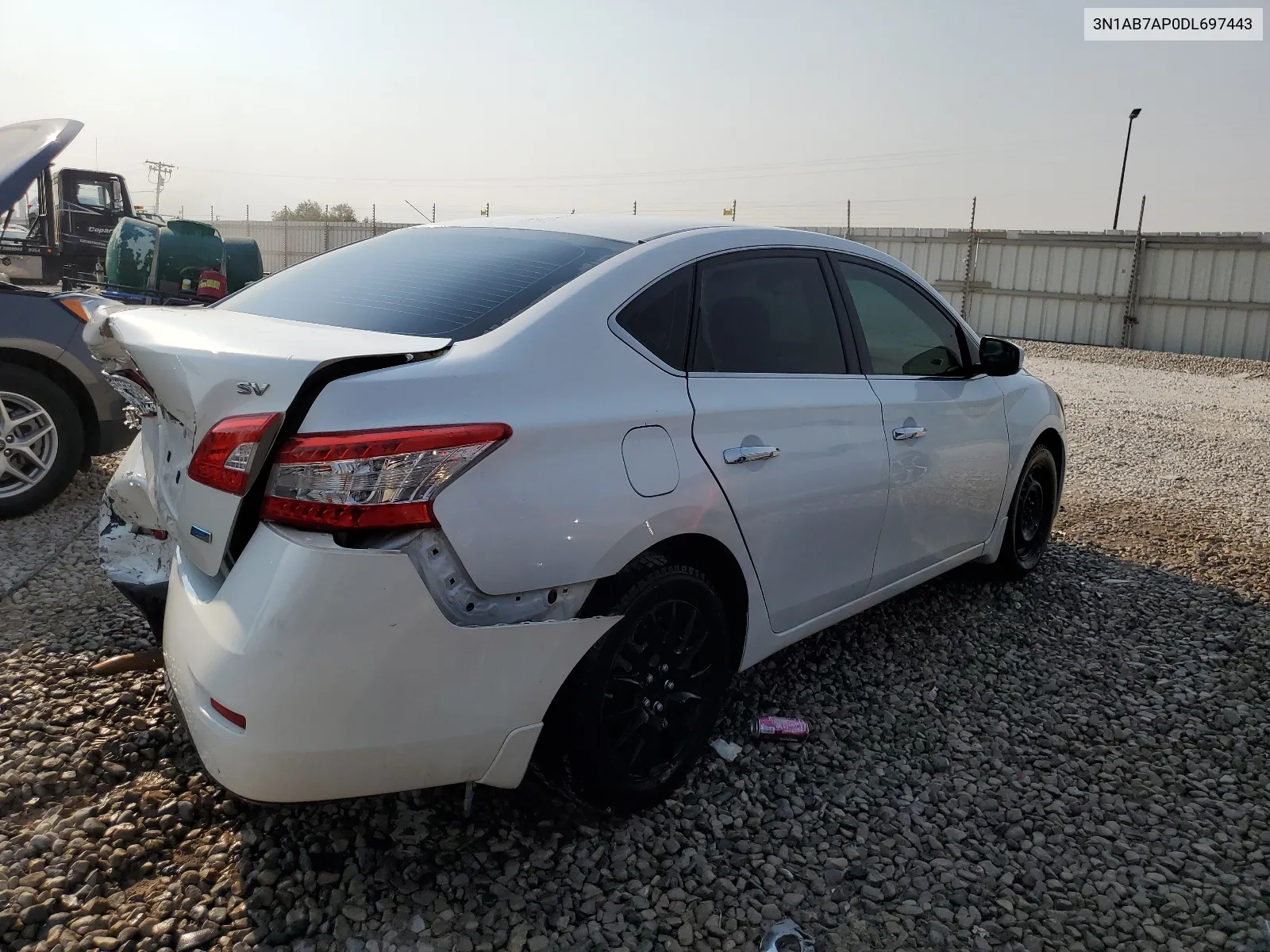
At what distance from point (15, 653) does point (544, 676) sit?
2381 mm

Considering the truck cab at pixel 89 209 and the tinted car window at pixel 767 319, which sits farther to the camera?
the truck cab at pixel 89 209

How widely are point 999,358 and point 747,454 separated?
185 centimetres

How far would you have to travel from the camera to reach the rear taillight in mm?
2002

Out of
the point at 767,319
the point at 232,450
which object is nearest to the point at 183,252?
the point at 767,319

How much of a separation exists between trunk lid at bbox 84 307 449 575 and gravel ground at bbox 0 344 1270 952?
32.4 inches

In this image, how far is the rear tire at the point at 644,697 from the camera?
95.1 inches

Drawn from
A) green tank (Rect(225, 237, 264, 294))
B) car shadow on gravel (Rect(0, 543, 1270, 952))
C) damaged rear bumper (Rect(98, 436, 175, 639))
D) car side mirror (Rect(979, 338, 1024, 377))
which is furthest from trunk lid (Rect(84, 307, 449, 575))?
green tank (Rect(225, 237, 264, 294))

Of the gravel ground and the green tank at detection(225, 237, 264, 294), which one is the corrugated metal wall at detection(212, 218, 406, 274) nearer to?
the green tank at detection(225, 237, 264, 294)

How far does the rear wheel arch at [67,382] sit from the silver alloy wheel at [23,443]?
0.17 meters

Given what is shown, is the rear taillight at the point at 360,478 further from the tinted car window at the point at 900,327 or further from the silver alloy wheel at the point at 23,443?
the silver alloy wheel at the point at 23,443

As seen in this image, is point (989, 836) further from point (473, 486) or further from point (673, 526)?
point (473, 486)

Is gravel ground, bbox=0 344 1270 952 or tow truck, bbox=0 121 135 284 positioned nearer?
gravel ground, bbox=0 344 1270 952

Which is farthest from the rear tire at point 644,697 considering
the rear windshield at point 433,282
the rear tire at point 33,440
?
the rear tire at point 33,440

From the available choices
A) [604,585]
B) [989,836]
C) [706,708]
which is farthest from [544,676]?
[989,836]
